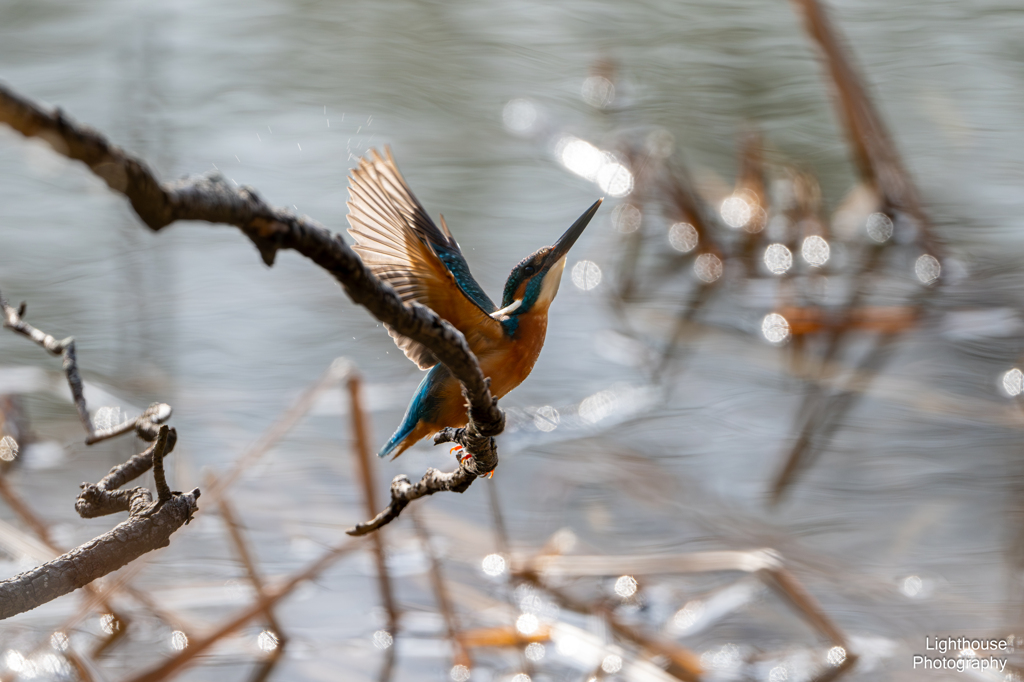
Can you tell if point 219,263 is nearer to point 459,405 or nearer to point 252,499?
point 252,499

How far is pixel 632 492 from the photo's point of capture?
381cm

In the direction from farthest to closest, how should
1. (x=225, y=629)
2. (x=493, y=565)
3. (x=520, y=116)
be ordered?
(x=520, y=116) < (x=493, y=565) < (x=225, y=629)

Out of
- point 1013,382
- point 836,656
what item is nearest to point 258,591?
point 836,656

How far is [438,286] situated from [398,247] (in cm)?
8

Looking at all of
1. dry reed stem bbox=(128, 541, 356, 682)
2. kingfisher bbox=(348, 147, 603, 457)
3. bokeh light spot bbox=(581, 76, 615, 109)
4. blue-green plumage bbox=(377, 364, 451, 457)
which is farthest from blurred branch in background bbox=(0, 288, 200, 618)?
bokeh light spot bbox=(581, 76, 615, 109)

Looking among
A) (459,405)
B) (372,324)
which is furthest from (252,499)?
(459,405)

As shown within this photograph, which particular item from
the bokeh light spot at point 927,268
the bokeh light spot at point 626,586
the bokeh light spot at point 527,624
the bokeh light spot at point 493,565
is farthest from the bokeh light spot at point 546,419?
the bokeh light spot at point 927,268

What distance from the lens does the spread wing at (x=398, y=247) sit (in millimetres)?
1261

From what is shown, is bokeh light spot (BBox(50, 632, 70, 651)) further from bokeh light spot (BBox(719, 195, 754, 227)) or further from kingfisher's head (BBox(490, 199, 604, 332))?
bokeh light spot (BBox(719, 195, 754, 227))

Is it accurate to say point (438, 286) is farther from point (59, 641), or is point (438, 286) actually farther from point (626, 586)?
point (626, 586)

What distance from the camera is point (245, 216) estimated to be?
63cm

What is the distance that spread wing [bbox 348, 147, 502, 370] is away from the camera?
4.14 feet

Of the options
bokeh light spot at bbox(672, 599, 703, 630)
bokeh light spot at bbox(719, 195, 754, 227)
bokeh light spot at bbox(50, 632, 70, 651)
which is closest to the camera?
bokeh light spot at bbox(50, 632, 70, 651)

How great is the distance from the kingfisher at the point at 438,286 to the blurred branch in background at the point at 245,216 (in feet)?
0.93
